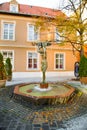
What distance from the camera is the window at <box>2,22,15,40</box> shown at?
16209mm

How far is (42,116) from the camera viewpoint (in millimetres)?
4578

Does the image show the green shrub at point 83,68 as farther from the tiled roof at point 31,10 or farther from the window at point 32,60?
the tiled roof at point 31,10

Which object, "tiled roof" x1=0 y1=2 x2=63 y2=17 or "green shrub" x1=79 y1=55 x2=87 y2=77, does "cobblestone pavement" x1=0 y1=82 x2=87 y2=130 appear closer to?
"green shrub" x1=79 y1=55 x2=87 y2=77

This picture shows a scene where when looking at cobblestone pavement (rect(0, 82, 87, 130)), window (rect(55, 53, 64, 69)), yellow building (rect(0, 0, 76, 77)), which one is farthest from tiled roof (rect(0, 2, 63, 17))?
cobblestone pavement (rect(0, 82, 87, 130))

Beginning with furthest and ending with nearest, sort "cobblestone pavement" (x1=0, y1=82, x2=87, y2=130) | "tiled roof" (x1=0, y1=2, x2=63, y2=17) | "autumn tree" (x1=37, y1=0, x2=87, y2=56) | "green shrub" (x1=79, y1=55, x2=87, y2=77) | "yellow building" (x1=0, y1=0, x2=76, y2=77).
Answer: "tiled roof" (x1=0, y1=2, x2=63, y2=17) → "yellow building" (x1=0, y1=0, x2=76, y2=77) → "autumn tree" (x1=37, y1=0, x2=87, y2=56) → "green shrub" (x1=79, y1=55, x2=87, y2=77) → "cobblestone pavement" (x1=0, y1=82, x2=87, y2=130)

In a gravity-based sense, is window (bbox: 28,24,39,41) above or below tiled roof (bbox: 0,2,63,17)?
below

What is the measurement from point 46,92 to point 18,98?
50.4 inches

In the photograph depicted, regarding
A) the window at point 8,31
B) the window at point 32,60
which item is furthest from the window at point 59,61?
the window at point 8,31

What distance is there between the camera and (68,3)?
43.5ft

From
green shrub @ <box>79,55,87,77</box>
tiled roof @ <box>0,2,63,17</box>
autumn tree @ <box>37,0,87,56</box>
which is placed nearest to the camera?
green shrub @ <box>79,55,87,77</box>

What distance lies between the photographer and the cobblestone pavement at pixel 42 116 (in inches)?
155

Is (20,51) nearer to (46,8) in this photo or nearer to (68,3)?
(68,3)

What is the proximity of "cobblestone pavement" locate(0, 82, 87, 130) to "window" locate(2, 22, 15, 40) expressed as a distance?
11226 millimetres

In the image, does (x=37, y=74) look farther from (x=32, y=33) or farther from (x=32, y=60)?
(x=32, y=33)
